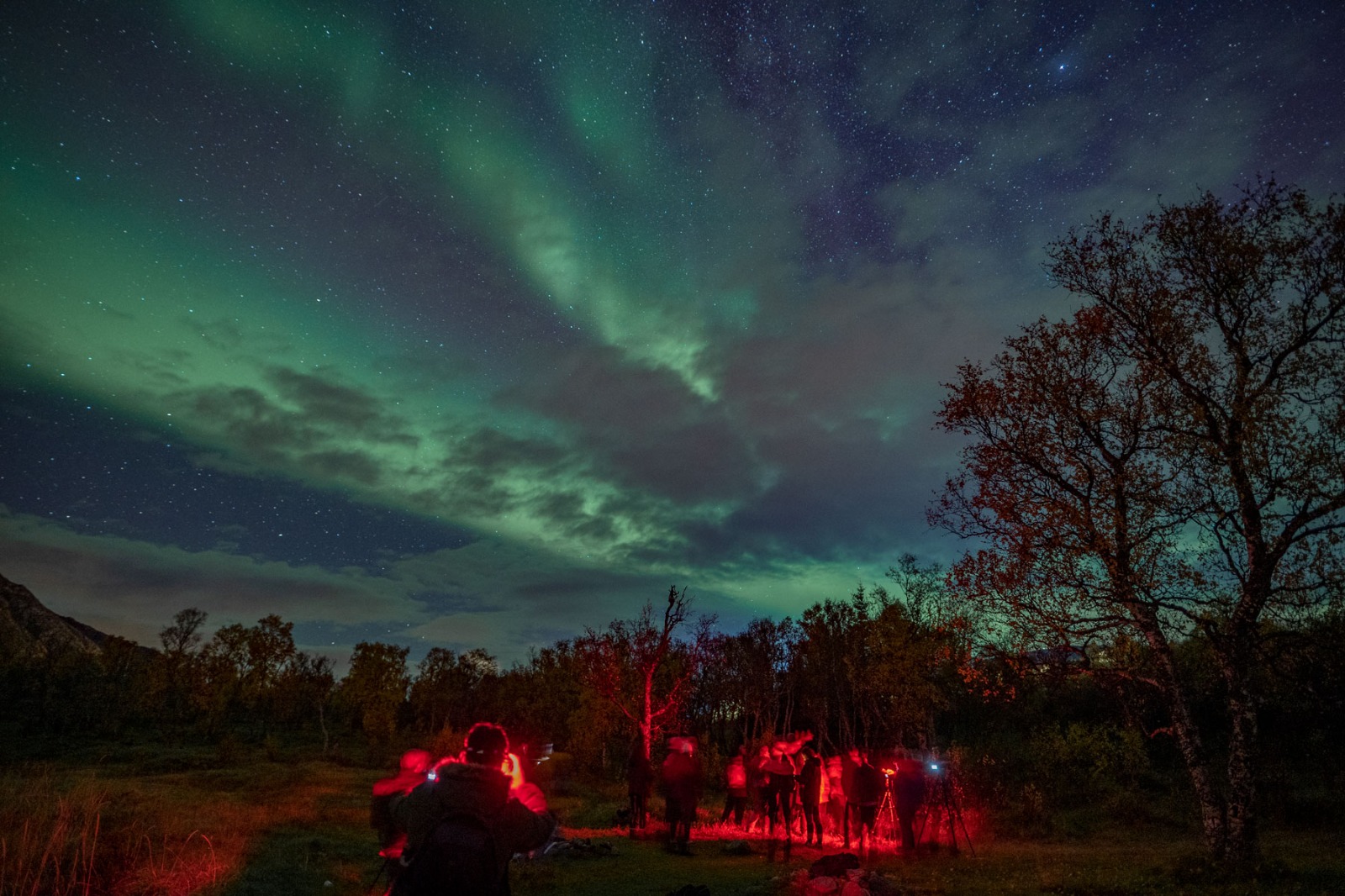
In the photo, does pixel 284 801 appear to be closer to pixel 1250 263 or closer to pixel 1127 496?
pixel 1127 496

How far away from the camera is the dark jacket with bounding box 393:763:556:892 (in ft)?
16.0

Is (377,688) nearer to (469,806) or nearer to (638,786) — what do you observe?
(638,786)

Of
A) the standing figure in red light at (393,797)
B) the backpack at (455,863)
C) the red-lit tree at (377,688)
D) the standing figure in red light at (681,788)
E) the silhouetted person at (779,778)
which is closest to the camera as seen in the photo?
the backpack at (455,863)

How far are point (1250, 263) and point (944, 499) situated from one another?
8.18m

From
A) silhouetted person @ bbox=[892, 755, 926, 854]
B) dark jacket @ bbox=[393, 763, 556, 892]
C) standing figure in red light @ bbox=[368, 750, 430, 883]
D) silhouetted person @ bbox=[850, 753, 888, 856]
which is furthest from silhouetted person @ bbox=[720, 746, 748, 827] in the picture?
dark jacket @ bbox=[393, 763, 556, 892]

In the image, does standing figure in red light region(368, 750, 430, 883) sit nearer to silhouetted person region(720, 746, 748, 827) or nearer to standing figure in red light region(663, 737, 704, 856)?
standing figure in red light region(663, 737, 704, 856)

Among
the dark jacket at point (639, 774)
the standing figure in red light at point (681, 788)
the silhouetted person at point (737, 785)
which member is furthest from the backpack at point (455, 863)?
the silhouetted person at point (737, 785)

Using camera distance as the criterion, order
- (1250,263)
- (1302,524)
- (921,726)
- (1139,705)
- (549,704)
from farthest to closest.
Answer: (549,704) → (921,726) → (1139,705) → (1250,263) → (1302,524)

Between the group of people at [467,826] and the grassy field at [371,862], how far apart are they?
6.80 metres

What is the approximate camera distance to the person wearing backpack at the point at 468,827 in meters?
4.59

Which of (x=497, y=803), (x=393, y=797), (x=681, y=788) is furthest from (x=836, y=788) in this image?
(x=497, y=803)

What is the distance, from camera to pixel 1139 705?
15.9 m

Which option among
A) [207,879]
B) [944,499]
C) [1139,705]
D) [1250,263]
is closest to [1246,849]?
[1139,705]

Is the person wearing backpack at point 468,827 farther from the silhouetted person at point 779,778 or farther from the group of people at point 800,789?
the silhouetted person at point 779,778
